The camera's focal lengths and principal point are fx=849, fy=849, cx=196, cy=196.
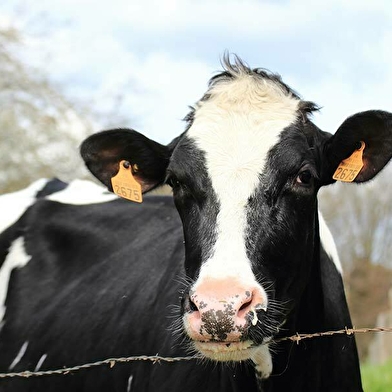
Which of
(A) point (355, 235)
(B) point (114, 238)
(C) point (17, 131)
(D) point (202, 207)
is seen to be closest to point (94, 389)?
(B) point (114, 238)

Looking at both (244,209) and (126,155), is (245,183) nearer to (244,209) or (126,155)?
(244,209)

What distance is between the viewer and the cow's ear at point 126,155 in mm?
4820

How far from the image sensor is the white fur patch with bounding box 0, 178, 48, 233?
275 inches

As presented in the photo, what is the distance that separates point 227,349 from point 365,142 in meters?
1.50

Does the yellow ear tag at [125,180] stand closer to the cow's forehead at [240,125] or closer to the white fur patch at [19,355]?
the cow's forehead at [240,125]

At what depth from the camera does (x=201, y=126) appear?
4.48 m

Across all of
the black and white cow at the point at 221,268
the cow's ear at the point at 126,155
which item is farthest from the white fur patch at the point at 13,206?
the cow's ear at the point at 126,155

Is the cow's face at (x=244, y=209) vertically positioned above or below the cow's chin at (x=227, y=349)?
above

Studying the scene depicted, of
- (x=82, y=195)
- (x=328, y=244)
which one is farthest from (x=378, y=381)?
(x=328, y=244)

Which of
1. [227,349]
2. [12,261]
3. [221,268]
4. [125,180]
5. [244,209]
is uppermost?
[125,180]

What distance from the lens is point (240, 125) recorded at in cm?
436

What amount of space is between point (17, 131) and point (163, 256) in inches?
571

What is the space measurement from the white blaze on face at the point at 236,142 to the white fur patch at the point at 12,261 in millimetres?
2653

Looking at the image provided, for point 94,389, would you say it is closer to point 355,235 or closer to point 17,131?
point 17,131
